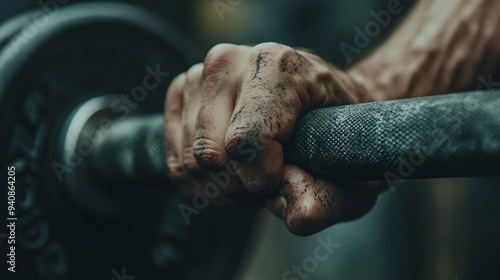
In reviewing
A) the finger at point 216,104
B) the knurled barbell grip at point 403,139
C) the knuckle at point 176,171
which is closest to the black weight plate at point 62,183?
the knuckle at point 176,171

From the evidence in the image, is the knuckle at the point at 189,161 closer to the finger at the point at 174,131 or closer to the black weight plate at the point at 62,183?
the finger at the point at 174,131

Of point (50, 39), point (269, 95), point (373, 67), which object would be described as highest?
point (50, 39)

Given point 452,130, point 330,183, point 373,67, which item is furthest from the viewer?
point 373,67

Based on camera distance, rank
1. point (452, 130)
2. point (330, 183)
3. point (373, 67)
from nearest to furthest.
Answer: point (452, 130)
point (330, 183)
point (373, 67)

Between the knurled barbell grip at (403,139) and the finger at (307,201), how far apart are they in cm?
1

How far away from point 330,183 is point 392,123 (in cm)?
10

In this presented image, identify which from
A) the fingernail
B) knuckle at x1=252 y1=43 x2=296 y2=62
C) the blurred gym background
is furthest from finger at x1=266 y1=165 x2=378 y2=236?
the blurred gym background

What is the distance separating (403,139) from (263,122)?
0.13 meters

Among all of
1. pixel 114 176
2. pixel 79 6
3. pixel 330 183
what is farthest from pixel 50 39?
pixel 330 183

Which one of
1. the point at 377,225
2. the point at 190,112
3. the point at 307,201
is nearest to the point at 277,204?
the point at 307,201

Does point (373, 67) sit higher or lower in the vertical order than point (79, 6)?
lower

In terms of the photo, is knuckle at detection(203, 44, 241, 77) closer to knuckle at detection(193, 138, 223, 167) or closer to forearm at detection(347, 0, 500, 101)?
knuckle at detection(193, 138, 223, 167)

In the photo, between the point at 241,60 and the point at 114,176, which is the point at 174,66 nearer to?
the point at 114,176

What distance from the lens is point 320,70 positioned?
680 millimetres
